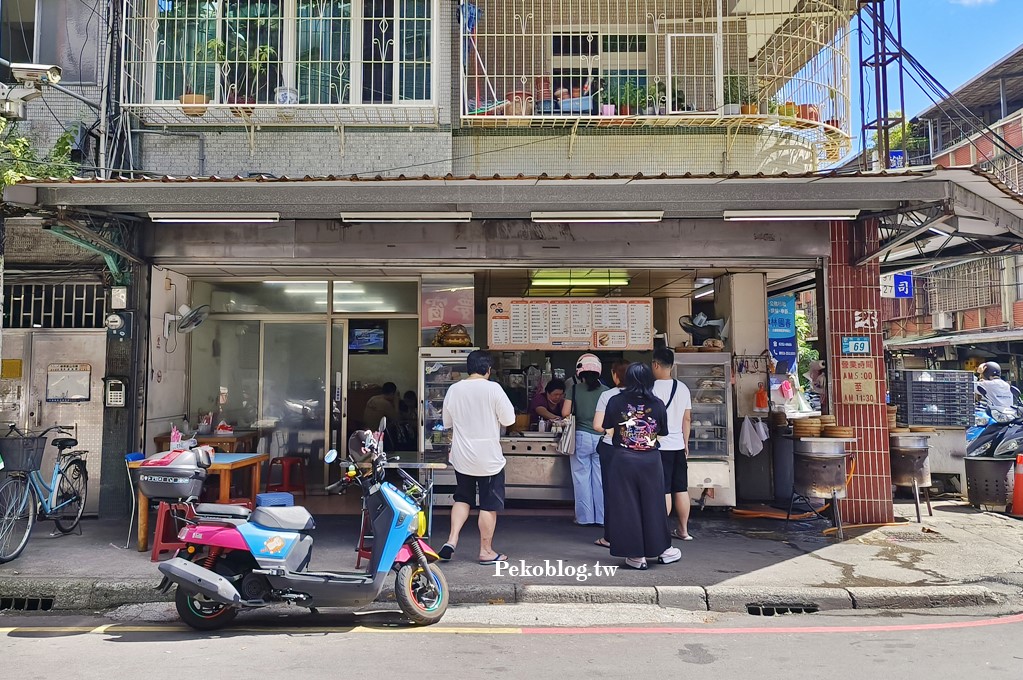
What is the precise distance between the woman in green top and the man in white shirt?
1.94 m

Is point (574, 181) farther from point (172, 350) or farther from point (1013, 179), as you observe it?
point (1013, 179)

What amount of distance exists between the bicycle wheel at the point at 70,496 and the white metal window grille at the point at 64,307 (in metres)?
1.91

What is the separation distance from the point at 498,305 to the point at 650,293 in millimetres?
3536

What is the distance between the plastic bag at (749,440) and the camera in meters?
9.55

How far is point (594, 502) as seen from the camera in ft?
28.3

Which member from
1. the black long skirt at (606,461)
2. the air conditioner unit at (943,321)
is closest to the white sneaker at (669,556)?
the black long skirt at (606,461)

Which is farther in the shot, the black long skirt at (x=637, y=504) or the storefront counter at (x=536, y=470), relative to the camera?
the storefront counter at (x=536, y=470)

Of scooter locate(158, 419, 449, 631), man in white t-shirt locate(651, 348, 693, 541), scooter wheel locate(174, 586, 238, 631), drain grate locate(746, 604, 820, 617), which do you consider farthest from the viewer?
man in white t-shirt locate(651, 348, 693, 541)

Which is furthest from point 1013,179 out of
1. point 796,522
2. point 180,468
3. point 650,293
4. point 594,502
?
point 180,468

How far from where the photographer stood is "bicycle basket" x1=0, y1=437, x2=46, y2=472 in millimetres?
7090

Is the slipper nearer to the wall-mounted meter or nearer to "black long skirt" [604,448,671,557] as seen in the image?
"black long skirt" [604,448,671,557]

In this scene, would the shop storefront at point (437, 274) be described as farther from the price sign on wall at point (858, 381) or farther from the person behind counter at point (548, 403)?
the person behind counter at point (548, 403)

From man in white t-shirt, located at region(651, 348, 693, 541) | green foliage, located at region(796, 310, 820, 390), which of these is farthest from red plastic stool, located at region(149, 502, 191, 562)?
→ green foliage, located at region(796, 310, 820, 390)

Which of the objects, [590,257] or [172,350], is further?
[172,350]
